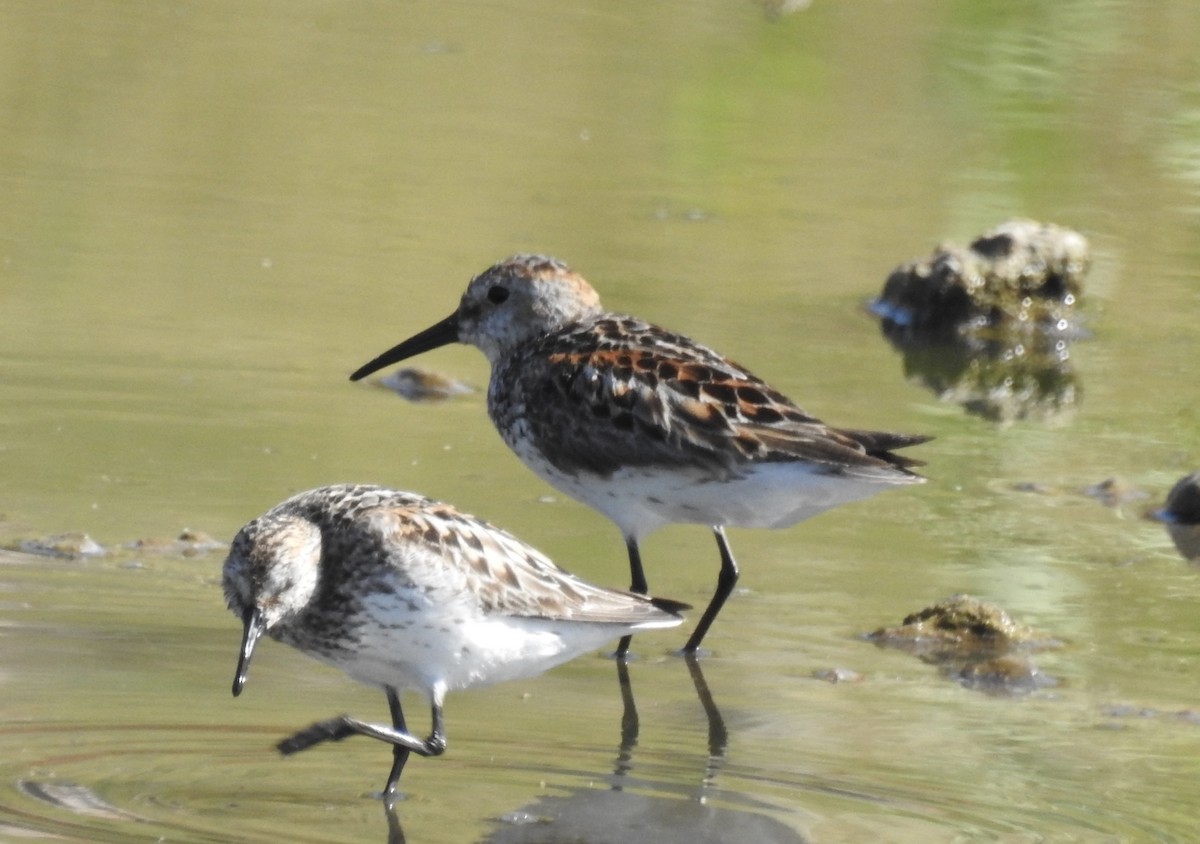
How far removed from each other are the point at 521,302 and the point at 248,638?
9.93 feet

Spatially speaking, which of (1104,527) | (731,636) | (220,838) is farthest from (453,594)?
(1104,527)

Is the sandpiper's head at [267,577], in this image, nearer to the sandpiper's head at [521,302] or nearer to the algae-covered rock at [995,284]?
the sandpiper's head at [521,302]

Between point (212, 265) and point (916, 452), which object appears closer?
point (916, 452)

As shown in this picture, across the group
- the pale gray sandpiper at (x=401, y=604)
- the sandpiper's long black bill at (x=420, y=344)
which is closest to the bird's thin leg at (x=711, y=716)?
the pale gray sandpiper at (x=401, y=604)

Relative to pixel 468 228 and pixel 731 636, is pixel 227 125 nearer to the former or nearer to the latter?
pixel 468 228

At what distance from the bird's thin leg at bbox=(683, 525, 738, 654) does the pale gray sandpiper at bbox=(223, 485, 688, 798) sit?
1076 mm

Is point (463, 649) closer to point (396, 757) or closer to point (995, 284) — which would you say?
point (396, 757)

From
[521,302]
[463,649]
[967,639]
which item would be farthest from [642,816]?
[521,302]

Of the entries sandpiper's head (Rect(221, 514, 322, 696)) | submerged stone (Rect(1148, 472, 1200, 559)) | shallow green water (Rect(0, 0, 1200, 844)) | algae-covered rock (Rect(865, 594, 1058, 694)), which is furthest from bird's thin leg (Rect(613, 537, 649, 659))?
submerged stone (Rect(1148, 472, 1200, 559))

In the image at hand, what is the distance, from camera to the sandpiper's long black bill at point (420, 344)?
9.44 m

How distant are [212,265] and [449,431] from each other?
9.31ft

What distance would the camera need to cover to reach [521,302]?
9.07 metres

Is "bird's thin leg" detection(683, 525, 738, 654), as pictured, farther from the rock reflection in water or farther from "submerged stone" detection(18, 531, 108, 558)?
"submerged stone" detection(18, 531, 108, 558)

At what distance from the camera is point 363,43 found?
17469 millimetres
